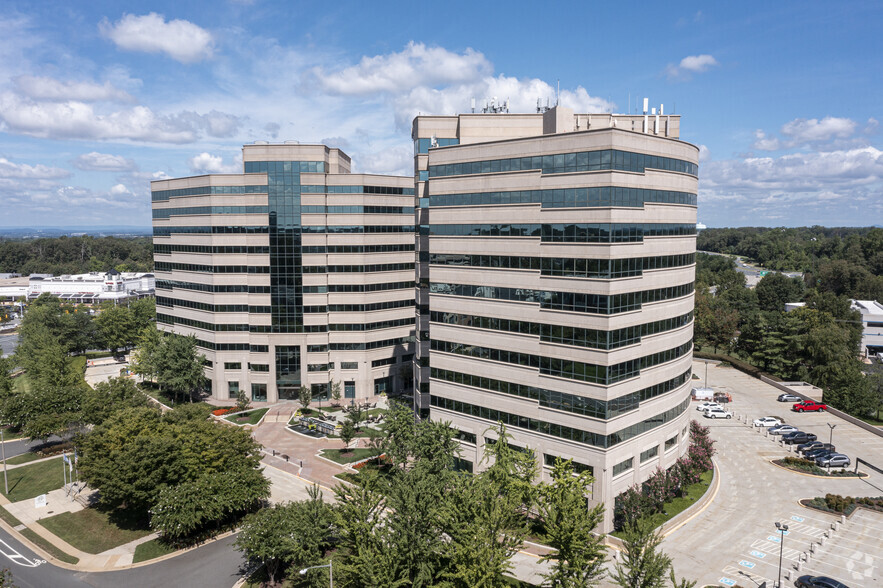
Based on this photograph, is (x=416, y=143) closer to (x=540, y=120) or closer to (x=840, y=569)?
(x=540, y=120)

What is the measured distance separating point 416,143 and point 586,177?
98.9 ft

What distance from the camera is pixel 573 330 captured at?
49.0 metres

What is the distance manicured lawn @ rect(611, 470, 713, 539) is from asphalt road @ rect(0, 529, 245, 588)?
3527 cm

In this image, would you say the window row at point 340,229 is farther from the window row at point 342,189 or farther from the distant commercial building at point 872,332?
the distant commercial building at point 872,332

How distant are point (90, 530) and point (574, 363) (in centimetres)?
5037

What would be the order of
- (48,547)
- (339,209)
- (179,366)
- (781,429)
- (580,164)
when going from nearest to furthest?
(48,547)
(580,164)
(781,429)
(179,366)
(339,209)

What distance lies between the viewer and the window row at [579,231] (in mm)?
47344

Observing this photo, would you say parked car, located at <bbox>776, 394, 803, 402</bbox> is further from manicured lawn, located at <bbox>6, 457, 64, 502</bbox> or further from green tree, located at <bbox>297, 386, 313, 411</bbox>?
manicured lawn, located at <bbox>6, 457, 64, 502</bbox>

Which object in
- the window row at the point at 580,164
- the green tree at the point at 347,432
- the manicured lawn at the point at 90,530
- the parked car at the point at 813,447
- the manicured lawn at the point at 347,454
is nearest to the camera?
the window row at the point at 580,164

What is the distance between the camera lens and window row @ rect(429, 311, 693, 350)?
156ft

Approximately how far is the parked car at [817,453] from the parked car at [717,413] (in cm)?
1652

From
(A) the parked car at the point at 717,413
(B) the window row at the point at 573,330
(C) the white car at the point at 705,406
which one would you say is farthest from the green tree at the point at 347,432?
(C) the white car at the point at 705,406

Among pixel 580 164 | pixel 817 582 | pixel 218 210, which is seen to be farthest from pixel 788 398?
pixel 218 210

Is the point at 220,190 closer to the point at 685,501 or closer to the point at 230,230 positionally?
the point at 230,230
